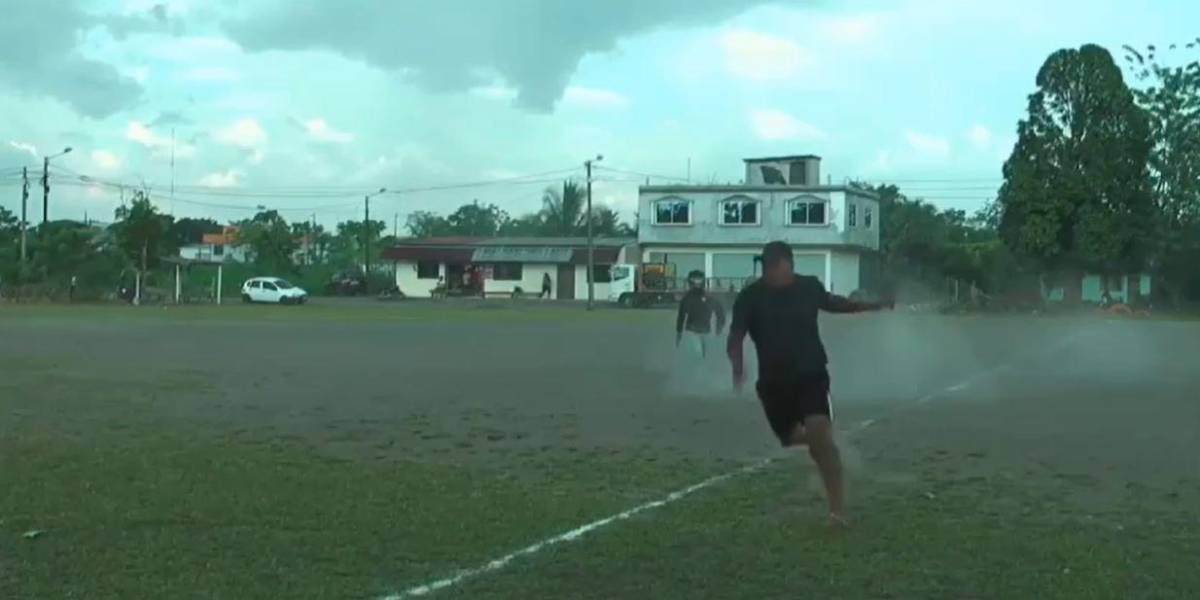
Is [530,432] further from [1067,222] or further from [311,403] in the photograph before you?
[1067,222]

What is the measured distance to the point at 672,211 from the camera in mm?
85750

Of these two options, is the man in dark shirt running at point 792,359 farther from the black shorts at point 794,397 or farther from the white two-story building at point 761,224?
the white two-story building at point 761,224

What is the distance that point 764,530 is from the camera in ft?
29.2

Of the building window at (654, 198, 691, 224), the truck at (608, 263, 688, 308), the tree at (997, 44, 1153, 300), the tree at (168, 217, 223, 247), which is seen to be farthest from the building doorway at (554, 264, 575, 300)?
the tree at (168, 217, 223, 247)

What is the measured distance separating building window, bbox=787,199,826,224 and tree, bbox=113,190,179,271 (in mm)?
33057

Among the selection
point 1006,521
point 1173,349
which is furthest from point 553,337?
point 1006,521

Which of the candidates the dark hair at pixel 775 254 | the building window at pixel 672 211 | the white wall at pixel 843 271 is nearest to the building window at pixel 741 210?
the building window at pixel 672 211

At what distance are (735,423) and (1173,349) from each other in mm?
21694

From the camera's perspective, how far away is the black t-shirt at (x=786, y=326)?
9.23m

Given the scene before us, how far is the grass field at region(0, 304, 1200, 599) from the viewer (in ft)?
24.7

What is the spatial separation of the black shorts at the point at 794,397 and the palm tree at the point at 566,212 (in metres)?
108

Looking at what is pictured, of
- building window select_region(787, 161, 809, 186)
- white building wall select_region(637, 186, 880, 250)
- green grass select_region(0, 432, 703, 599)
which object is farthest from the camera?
building window select_region(787, 161, 809, 186)

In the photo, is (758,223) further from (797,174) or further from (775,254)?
(775,254)

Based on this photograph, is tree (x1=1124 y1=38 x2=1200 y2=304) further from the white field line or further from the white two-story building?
the white field line
